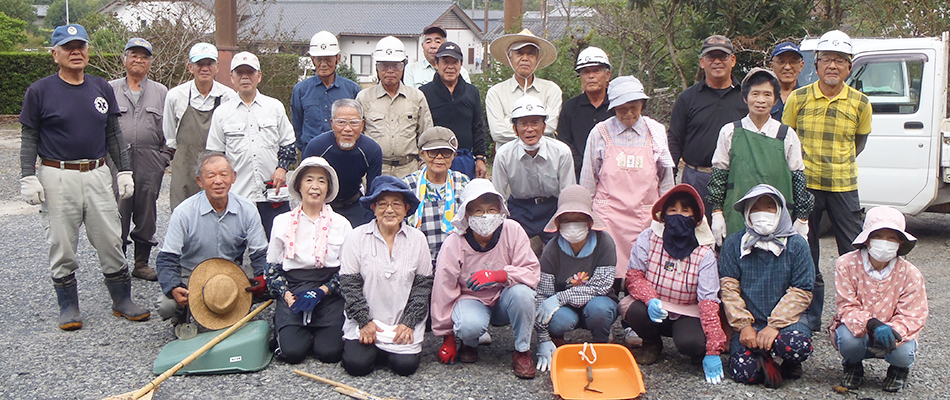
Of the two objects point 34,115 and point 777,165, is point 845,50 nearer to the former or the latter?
point 777,165

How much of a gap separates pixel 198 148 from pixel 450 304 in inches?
102

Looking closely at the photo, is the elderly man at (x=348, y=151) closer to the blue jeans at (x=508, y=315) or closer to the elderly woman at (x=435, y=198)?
the elderly woman at (x=435, y=198)

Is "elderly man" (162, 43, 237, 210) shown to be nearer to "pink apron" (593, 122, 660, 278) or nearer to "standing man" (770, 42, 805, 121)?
"pink apron" (593, 122, 660, 278)

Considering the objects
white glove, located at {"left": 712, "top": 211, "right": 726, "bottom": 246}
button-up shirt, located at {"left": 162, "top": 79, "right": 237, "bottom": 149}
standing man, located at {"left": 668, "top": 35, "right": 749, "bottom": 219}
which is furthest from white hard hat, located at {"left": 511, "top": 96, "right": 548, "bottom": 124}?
button-up shirt, located at {"left": 162, "top": 79, "right": 237, "bottom": 149}

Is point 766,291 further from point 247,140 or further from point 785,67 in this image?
point 247,140

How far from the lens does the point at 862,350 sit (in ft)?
12.8

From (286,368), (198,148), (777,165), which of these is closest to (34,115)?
(198,148)

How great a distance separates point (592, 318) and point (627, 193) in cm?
88

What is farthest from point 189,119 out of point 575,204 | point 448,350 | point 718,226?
point 718,226

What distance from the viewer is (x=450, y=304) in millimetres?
4441

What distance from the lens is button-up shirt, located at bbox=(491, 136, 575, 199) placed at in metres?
4.90

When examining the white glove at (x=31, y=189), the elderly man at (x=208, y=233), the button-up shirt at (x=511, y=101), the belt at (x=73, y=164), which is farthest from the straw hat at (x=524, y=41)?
the white glove at (x=31, y=189)

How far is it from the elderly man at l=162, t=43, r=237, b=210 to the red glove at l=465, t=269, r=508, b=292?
2.66 meters

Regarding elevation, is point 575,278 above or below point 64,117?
below
